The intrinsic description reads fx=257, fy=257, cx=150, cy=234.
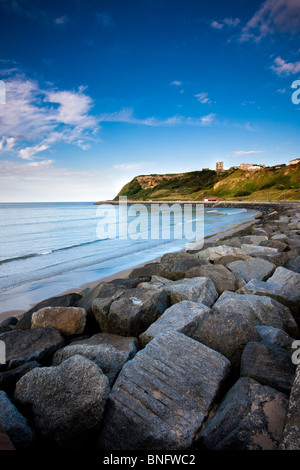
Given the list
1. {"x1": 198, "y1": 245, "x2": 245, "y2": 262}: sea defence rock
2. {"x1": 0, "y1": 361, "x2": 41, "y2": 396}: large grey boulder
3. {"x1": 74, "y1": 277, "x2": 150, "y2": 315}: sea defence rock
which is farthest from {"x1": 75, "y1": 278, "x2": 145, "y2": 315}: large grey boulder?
{"x1": 198, "y1": 245, "x2": 245, "y2": 262}: sea defence rock

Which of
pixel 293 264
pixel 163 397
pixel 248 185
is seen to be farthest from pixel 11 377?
pixel 248 185

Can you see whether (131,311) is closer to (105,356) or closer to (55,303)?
(105,356)

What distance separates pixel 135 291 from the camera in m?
4.79

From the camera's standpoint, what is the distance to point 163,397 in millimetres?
2367

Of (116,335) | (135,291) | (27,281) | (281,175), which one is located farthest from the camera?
(281,175)

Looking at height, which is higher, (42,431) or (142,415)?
(142,415)

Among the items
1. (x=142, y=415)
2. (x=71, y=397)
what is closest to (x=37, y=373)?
(x=71, y=397)

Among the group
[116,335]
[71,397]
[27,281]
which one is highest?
[71,397]

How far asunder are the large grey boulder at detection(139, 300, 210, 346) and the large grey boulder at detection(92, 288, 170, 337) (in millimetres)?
451

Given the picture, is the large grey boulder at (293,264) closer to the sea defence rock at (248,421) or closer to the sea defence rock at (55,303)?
the sea defence rock at (248,421)

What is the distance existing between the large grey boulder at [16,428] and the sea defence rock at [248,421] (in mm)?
1425

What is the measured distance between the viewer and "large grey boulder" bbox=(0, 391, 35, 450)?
6.86 feet
